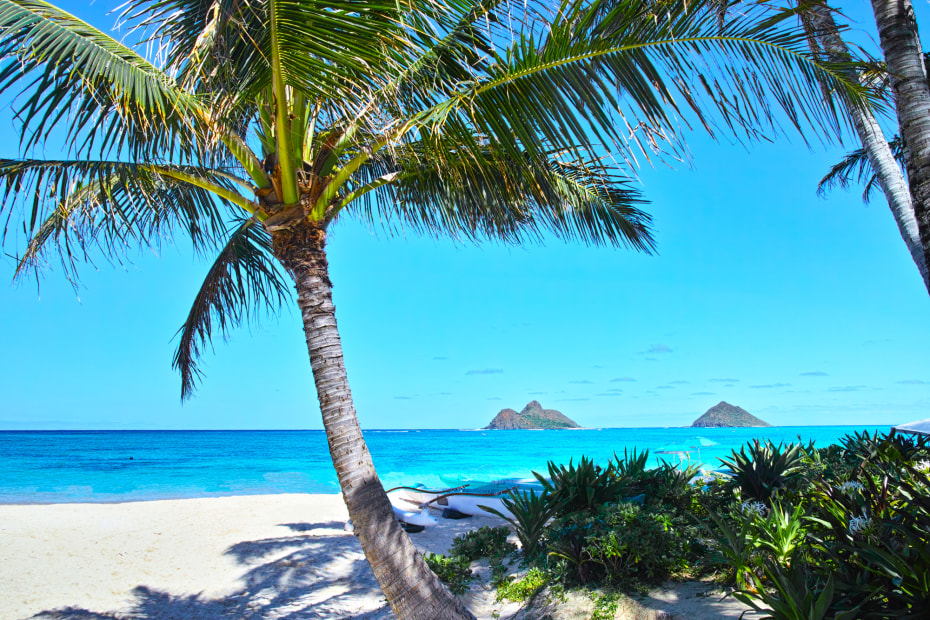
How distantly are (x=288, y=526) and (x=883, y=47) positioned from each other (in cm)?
950

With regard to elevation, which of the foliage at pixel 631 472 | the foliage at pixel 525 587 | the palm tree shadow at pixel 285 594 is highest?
the foliage at pixel 631 472

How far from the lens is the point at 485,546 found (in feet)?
20.3

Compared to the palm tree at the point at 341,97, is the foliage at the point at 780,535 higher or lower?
lower

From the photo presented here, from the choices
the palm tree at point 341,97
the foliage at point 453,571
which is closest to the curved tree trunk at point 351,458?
the palm tree at point 341,97

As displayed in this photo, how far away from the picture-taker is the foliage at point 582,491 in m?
5.38

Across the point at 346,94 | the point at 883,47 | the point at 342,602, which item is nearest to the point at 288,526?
the point at 342,602

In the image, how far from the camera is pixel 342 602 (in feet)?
17.7

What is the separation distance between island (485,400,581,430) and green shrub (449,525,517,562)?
103m

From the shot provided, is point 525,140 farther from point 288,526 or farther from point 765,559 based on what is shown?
point 288,526

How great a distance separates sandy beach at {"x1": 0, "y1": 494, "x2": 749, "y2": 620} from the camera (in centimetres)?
507

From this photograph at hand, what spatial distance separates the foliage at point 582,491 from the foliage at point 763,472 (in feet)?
3.90

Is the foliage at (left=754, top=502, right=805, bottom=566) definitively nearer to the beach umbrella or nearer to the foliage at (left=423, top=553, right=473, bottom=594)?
the foliage at (left=423, top=553, right=473, bottom=594)

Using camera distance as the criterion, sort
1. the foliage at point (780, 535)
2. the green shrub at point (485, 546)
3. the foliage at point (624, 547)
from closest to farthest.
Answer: the foliage at point (780, 535) → the foliage at point (624, 547) → the green shrub at point (485, 546)

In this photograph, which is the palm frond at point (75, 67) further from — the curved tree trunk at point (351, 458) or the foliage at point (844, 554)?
the foliage at point (844, 554)
